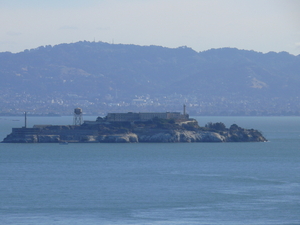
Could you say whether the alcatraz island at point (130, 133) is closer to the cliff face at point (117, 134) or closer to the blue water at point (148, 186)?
the cliff face at point (117, 134)

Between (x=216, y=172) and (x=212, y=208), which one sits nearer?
(x=212, y=208)

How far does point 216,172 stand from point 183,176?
17.0 ft

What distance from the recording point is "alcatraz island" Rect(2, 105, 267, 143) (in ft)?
351

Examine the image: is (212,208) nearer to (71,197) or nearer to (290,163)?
(71,197)

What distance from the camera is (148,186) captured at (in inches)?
2319

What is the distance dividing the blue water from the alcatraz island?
34.5 feet

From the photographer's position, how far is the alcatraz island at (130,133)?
107 metres

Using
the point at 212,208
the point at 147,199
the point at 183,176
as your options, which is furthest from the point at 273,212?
the point at 183,176

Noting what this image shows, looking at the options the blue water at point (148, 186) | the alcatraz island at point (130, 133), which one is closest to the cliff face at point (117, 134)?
the alcatraz island at point (130, 133)

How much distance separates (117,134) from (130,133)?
1938mm

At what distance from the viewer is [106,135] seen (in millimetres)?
107375

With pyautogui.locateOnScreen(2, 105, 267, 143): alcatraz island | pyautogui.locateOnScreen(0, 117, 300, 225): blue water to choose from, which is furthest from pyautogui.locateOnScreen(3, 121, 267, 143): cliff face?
pyautogui.locateOnScreen(0, 117, 300, 225): blue water

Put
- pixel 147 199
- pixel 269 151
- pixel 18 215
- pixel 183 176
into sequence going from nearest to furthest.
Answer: pixel 18 215 → pixel 147 199 → pixel 183 176 → pixel 269 151

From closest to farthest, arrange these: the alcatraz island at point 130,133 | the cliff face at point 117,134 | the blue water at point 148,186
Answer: the blue water at point 148,186 < the cliff face at point 117,134 < the alcatraz island at point 130,133
